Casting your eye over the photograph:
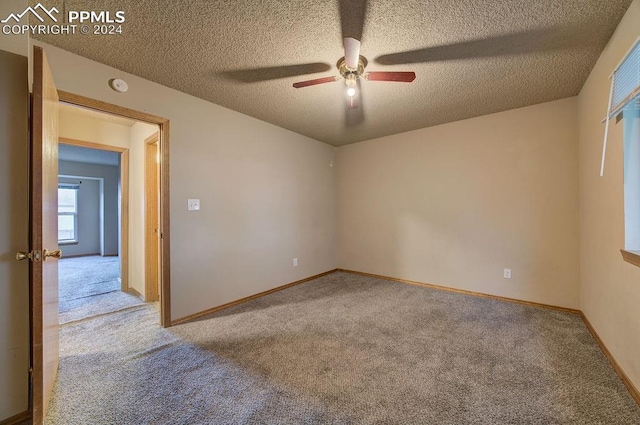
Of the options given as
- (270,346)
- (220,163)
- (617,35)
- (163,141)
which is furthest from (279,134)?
(617,35)

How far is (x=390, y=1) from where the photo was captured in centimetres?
150

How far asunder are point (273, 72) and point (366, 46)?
2.82 ft

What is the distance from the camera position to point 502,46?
192 centimetres

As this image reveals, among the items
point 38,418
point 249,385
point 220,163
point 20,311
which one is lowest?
point 249,385

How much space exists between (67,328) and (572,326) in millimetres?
4980

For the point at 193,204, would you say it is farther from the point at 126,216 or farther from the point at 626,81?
the point at 626,81

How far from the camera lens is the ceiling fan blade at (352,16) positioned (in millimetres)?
1524

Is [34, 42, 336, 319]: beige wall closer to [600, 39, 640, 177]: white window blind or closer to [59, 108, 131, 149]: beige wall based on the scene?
[59, 108, 131, 149]: beige wall

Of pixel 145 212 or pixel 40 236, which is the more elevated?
pixel 145 212

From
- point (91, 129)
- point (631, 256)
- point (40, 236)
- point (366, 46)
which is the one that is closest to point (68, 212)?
point (91, 129)

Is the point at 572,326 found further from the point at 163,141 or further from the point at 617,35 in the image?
the point at 163,141

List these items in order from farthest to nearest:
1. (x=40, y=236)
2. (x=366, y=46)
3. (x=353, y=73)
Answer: (x=353, y=73), (x=366, y=46), (x=40, y=236)

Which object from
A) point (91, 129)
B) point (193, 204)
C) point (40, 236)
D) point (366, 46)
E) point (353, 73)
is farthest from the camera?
point (91, 129)

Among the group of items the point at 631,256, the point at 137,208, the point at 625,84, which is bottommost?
the point at 631,256
